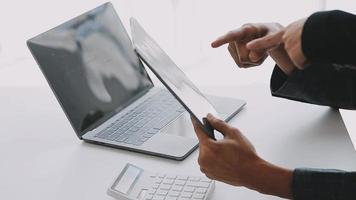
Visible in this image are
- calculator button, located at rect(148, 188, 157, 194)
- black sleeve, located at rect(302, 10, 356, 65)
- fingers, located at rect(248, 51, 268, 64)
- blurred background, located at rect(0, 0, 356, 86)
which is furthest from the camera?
blurred background, located at rect(0, 0, 356, 86)

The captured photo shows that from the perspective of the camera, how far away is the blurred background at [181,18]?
211cm

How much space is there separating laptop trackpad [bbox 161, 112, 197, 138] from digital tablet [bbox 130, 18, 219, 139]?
8cm

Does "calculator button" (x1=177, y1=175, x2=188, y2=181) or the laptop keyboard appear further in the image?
the laptop keyboard

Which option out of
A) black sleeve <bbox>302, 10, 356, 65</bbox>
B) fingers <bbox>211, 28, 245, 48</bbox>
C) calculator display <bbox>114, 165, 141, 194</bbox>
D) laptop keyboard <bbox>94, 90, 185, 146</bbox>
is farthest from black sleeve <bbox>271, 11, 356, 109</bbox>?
calculator display <bbox>114, 165, 141, 194</bbox>

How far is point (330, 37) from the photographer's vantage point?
70 centimetres

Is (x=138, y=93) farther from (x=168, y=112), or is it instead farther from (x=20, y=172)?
(x=20, y=172)

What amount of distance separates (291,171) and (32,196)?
434 mm

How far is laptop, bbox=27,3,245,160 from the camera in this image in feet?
3.26

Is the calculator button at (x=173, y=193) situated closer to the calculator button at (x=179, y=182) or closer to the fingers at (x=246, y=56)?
the calculator button at (x=179, y=182)

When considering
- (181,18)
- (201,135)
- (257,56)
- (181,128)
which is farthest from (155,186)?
(181,18)

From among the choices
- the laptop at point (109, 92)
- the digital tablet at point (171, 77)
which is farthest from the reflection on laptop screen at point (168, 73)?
the laptop at point (109, 92)

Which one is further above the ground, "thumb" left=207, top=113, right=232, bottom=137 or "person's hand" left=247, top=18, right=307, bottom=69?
"person's hand" left=247, top=18, right=307, bottom=69

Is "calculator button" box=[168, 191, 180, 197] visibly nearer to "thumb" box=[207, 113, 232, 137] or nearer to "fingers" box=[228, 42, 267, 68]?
"thumb" box=[207, 113, 232, 137]

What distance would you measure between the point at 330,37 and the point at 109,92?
55 centimetres
